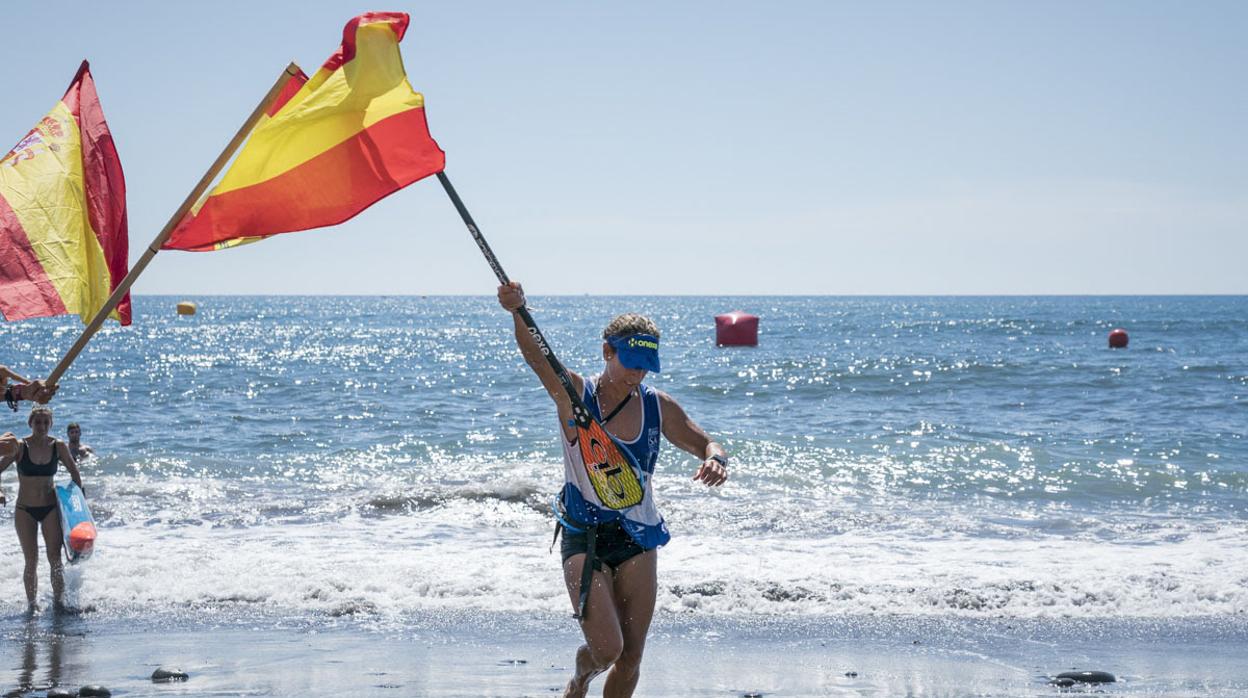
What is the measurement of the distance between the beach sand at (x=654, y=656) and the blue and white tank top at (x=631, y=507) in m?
2.08

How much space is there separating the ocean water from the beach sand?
17.7 inches

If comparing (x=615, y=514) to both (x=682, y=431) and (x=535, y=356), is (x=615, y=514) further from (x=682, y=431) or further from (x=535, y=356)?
(x=535, y=356)

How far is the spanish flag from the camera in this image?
559 cm

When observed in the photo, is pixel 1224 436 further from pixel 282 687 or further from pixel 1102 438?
pixel 282 687

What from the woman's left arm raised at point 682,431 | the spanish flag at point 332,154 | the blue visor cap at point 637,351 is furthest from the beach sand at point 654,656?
the spanish flag at point 332,154

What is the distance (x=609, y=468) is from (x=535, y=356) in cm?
58

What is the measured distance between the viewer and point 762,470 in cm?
1717

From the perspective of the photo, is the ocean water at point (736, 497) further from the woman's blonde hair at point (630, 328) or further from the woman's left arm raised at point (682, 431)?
the woman's blonde hair at point (630, 328)

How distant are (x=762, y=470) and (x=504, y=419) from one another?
9.07 m

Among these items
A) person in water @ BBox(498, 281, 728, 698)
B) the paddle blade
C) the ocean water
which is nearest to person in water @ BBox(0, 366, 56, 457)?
person in water @ BBox(498, 281, 728, 698)

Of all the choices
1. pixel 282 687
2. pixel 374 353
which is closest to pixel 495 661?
pixel 282 687

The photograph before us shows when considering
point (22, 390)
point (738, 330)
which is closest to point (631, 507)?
point (22, 390)

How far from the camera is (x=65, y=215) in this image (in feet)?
21.3

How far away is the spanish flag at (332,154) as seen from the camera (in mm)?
5594
